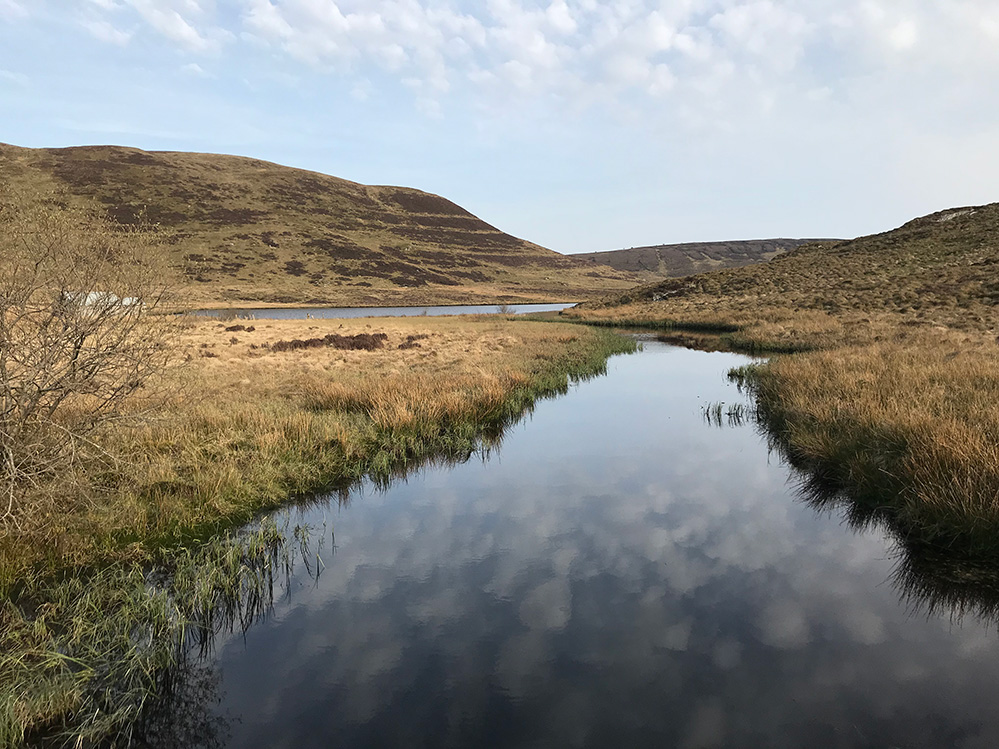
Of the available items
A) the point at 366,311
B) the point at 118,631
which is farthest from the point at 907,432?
the point at 366,311

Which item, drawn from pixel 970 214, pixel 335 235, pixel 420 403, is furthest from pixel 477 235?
pixel 420 403

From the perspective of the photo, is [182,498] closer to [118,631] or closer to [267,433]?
[267,433]

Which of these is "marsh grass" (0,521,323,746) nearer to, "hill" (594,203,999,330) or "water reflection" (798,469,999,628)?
"water reflection" (798,469,999,628)

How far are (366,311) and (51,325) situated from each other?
6553 cm

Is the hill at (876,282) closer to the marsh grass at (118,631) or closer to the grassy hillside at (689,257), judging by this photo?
the marsh grass at (118,631)

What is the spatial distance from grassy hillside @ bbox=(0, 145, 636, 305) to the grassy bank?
63.9 metres

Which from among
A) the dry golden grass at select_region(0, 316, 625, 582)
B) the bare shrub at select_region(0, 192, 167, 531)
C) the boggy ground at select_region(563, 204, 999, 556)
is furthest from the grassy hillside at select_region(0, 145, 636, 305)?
the bare shrub at select_region(0, 192, 167, 531)

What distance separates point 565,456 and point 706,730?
7.53m

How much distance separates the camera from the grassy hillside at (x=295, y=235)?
3447 inches

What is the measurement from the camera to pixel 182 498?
7.83 metres

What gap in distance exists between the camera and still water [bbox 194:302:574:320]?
56.6 m

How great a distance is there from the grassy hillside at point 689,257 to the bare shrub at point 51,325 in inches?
6550

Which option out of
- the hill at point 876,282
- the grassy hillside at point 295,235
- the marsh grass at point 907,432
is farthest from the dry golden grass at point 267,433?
the grassy hillside at point 295,235

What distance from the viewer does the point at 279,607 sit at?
5.88 metres
